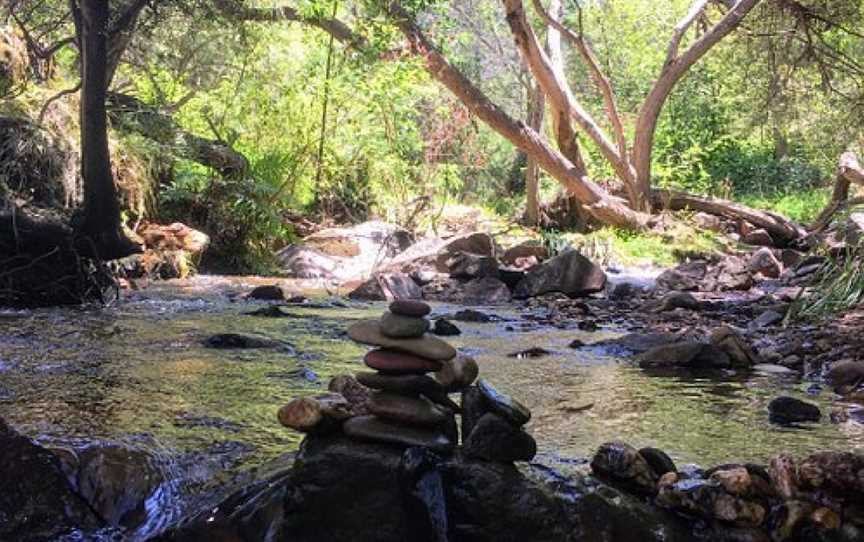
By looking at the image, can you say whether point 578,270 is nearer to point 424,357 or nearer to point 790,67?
point 790,67

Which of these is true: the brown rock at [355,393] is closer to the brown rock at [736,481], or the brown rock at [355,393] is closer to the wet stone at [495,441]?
the wet stone at [495,441]

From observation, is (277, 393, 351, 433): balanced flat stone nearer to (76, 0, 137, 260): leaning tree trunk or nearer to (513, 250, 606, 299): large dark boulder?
(76, 0, 137, 260): leaning tree trunk

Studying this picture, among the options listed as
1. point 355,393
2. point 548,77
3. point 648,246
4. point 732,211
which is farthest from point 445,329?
point 732,211

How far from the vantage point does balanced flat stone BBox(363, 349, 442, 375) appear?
3102mm

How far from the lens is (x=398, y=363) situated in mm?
3100

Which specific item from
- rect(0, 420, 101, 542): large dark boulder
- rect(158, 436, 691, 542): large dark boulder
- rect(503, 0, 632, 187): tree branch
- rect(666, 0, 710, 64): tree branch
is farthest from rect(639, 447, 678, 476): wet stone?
rect(666, 0, 710, 64): tree branch

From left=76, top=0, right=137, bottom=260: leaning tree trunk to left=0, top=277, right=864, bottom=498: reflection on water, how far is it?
3.17ft

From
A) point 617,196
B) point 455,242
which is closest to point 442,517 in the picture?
point 455,242

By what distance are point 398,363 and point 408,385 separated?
8cm

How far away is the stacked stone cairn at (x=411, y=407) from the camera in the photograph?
9.41 ft

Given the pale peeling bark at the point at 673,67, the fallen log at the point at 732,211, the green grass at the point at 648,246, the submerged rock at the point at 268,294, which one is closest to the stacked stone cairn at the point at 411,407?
the submerged rock at the point at 268,294

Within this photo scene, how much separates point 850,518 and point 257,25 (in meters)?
12.1

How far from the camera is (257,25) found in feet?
43.3

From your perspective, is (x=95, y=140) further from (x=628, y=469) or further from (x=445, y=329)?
(x=628, y=469)
